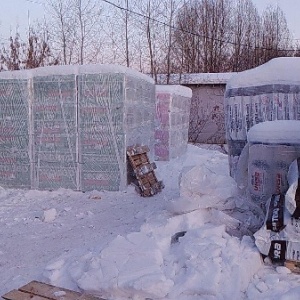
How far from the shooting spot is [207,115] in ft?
54.6

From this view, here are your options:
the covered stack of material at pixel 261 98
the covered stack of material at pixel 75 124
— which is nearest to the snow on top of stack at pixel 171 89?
the covered stack of material at pixel 75 124

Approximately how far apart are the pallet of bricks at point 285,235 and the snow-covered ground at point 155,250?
0.08 m

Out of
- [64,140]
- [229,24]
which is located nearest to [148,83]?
[64,140]

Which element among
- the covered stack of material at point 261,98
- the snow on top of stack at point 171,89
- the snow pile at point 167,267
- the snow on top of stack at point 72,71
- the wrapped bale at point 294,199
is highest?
the snow on top of stack at point 72,71

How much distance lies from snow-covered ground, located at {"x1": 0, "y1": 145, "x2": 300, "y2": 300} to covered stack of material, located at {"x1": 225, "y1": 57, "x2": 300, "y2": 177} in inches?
52.5

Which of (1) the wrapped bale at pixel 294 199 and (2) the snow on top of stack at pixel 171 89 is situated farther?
(2) the snow on top of stack at pixel 171 89

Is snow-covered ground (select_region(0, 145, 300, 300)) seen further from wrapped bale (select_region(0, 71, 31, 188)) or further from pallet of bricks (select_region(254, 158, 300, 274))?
wrapped bale (select_region(0, 71, 31, 188))

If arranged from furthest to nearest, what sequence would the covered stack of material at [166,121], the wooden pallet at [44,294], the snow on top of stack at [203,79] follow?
the snow on top of stack at [203,79] → the covered stack of material at [166,121] → the wooden pallet at [44,294]

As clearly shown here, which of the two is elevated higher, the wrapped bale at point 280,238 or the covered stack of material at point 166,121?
the covered stack of material at point 166,121

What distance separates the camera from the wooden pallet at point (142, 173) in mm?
7516

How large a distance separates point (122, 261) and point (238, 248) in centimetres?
96

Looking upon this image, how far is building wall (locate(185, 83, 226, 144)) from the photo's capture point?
16562 mm

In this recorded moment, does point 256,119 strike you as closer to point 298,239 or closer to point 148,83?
point 298,239

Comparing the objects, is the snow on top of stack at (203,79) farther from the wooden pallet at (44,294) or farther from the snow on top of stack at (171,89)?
the wooden pallet at (44,294)
